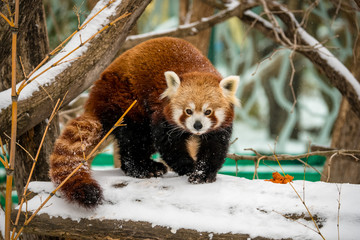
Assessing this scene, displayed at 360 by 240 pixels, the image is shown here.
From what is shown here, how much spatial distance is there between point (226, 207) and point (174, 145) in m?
0.64

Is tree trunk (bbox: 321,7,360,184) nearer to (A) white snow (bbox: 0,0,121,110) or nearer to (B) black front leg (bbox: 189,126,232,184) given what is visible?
(B) black front leg (bbox: 189,126,232,184)

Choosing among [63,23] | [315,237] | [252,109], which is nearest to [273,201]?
[315,237]

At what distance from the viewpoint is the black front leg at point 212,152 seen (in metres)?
2.45

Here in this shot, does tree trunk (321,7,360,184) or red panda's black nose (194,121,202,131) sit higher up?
red panda's black nose (194,121,202,131)

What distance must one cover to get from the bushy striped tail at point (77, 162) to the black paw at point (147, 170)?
1.05ft

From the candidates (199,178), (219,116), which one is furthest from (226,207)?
(219,116)

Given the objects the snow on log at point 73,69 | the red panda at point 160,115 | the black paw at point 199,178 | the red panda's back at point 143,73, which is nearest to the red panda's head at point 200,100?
the red panda at point 160,115

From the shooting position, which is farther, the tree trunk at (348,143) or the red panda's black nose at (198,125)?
the tree trunk at (348,143)

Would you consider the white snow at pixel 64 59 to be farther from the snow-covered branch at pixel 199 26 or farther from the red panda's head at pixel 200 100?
the snow-covered branch at pixel 199 26

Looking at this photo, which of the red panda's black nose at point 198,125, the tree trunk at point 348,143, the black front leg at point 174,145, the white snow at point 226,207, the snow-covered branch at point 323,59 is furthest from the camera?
the tree trunk at point 348,143

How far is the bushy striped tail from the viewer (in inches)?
79.2

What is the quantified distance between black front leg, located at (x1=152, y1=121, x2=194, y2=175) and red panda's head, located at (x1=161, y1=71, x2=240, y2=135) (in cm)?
8

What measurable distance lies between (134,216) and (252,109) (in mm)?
7026

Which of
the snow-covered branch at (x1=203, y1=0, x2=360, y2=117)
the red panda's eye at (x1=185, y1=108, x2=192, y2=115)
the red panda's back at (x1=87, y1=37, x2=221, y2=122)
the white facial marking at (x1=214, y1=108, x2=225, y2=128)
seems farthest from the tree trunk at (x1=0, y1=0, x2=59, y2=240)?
the snow-covered branch at (x1=203, y1=0, x2=360, y2=117)
